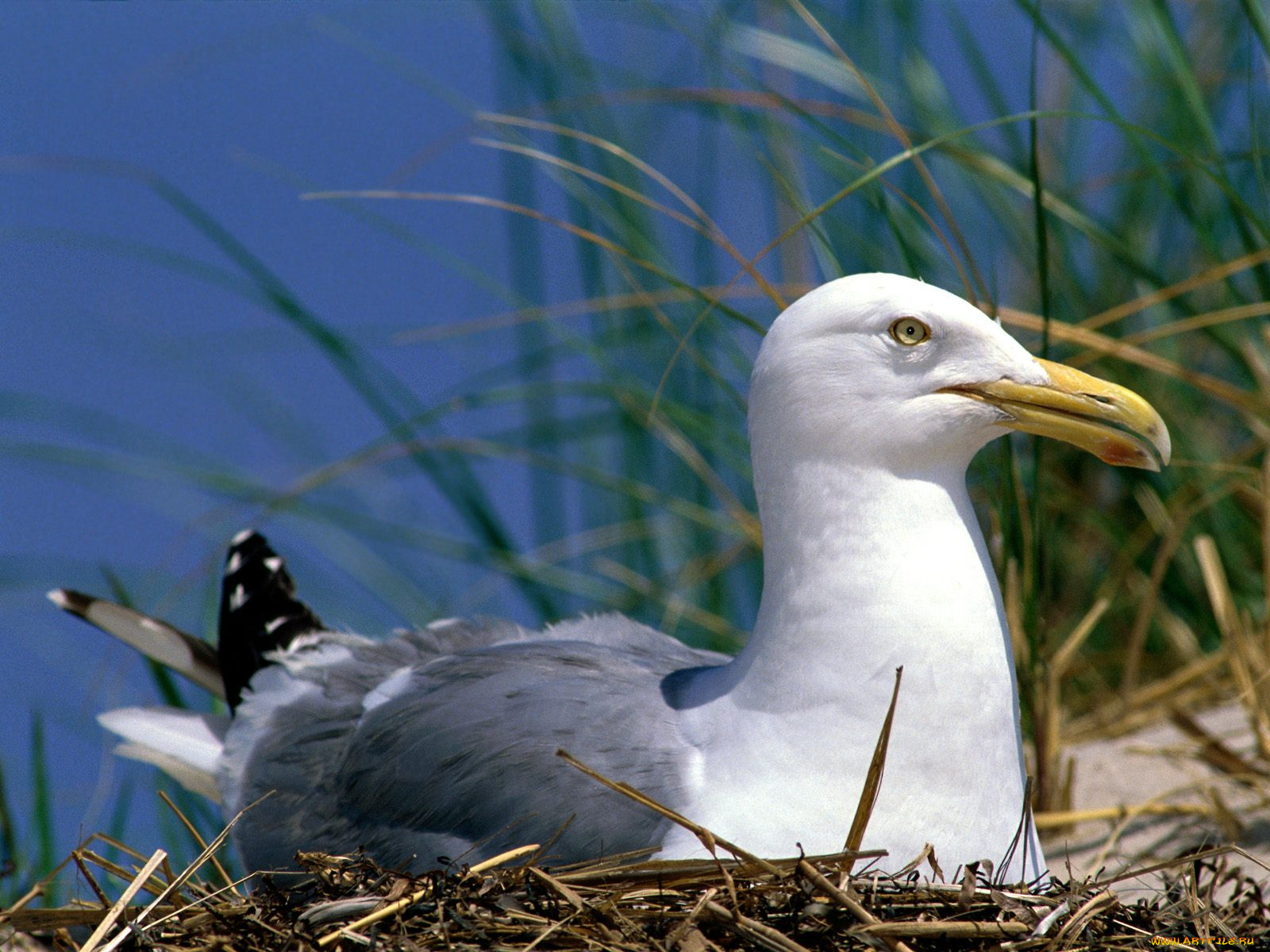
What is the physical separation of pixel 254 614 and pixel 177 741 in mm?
363

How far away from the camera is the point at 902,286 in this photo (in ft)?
8.47

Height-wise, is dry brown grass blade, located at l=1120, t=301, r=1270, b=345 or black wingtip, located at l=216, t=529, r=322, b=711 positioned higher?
dry brown grass blade, located at l=1120, t=301, r=1270, b=345

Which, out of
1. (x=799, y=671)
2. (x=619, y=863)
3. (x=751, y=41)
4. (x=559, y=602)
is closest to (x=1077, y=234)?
(x=751, y=41)

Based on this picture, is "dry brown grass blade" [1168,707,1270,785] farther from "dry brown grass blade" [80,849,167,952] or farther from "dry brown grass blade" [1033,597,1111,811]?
"dry brown grass blade" [80,849,167,952]

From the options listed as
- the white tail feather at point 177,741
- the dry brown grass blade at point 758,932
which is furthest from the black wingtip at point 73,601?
the dry brown grass blade at point 758,932

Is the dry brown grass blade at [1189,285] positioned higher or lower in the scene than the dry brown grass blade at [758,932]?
higher

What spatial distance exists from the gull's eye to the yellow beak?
0.10 metres

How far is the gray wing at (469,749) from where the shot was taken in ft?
8.08

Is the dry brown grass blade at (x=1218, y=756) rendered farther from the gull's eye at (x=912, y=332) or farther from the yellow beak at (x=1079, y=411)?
the gull's eye at (x=912, y=332)

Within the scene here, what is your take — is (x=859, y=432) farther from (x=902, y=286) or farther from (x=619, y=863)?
(x=619, y=863)

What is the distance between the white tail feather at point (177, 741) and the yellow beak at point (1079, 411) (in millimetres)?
2010

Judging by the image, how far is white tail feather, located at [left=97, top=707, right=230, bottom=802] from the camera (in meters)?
3.44

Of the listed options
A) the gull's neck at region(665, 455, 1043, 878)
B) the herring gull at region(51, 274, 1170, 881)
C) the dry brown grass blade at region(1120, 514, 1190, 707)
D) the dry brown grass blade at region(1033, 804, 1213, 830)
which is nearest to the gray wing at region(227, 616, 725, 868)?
the herring gull at region(51, 274, 1170, 881)

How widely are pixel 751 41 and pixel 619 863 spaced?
3108mm
